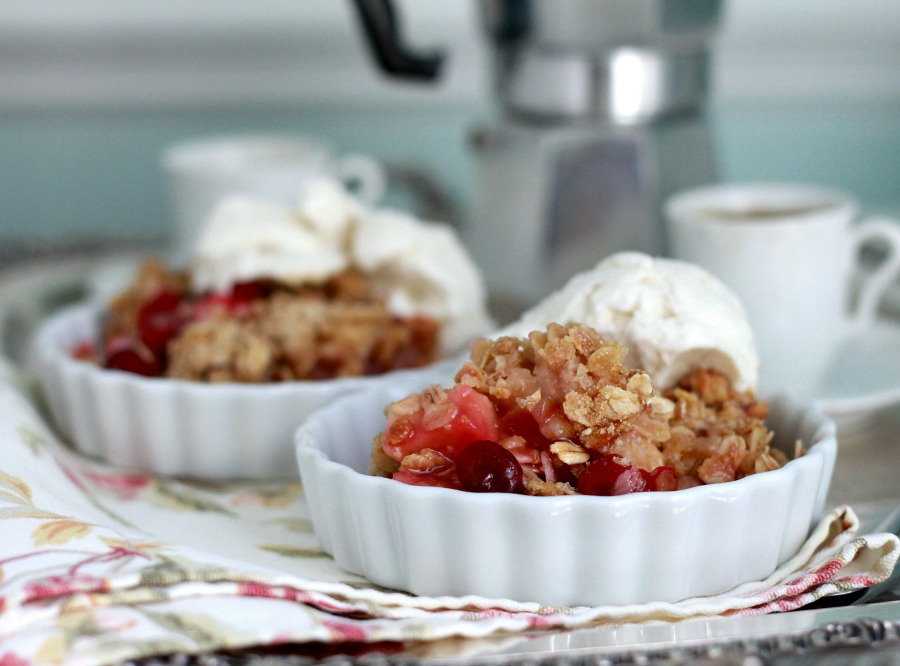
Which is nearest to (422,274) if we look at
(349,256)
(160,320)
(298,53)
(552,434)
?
(349,256)

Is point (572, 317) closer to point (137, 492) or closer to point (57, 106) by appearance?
point (137, 492)

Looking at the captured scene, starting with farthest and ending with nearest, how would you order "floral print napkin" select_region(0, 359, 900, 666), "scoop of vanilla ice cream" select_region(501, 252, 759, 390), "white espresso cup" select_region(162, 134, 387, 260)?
"white espresso cup" select_region(162, 134, 387, 260) → "scoop of vanilla ice cream" select_region(501, 252, 759, 390) → "floral print napkin" select_region(0, 359, 900, 666)

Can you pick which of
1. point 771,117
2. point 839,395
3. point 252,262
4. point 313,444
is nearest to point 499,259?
point 252,262

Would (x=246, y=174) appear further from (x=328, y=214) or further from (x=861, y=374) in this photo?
(x=861, y=374)

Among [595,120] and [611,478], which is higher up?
[595,120]

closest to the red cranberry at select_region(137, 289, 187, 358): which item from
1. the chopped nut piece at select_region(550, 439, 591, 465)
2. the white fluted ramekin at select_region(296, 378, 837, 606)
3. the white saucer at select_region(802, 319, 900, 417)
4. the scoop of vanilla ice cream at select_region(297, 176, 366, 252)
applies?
the scoop of vanilla ice cream at select_region(297, 176, 366, 252)

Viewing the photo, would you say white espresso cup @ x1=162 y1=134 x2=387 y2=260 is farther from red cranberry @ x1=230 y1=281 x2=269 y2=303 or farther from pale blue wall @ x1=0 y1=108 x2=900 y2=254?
red cranberry @ x1=230 y1=281 x2=269 y2=303
